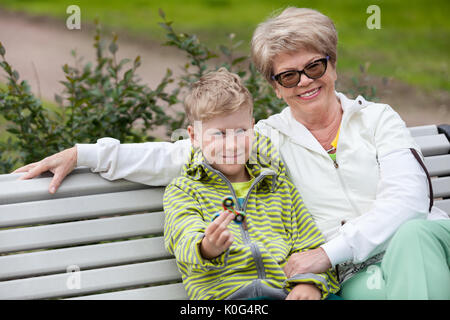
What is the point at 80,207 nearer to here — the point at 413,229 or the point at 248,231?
the point at 248,231

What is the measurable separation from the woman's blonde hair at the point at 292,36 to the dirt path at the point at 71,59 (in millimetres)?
4309

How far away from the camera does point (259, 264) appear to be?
2463 millimetres

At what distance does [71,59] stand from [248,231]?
6.38 m

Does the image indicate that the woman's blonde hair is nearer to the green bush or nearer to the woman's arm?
the woman's arm

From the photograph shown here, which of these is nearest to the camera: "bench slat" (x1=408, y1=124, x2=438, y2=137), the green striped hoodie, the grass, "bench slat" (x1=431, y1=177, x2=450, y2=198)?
the green striped hoodie

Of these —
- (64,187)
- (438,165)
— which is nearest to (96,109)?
(64,187)

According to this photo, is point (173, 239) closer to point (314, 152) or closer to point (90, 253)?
point (90, 253)

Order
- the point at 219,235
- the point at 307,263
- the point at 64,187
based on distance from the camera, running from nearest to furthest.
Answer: the point at 219,235 → the point at 307,263 → the point at 64,187

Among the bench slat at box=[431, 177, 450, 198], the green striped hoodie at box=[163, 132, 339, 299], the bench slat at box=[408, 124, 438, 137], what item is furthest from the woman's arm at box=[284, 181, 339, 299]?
the bench slat at box=[408, 124, 438, 137]

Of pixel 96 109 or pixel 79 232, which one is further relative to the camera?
pixel 96 109

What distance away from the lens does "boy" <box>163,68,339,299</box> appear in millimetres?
2428

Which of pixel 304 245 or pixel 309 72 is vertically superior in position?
pixel 309 72

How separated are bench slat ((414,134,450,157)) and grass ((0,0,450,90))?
4849mm

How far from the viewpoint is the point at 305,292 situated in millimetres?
2402
